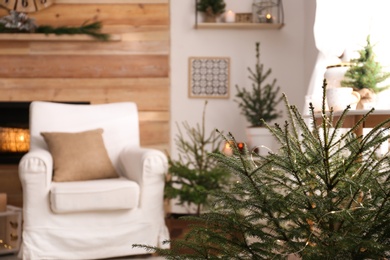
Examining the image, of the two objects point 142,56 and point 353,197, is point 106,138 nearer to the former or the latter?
point 142,56

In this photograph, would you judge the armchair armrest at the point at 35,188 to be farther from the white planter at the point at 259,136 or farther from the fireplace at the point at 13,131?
the white planter at the point at 259,136

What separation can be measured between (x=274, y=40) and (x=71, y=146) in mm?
2518

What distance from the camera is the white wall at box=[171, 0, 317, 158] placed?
5.95 m

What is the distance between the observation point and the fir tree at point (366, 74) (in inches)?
131

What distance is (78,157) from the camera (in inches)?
165

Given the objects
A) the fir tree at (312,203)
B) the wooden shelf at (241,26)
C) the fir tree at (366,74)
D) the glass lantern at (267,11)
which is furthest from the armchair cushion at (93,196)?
the fir tree at (312,203)

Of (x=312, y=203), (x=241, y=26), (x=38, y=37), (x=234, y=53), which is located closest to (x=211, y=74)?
(x=234, y=53)

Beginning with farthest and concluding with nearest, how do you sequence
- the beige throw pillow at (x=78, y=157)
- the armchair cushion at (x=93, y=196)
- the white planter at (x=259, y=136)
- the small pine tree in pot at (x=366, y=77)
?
1. the white planter at (x=259, y=136)
2. the beige throw pillow at (x=78, y=157)
3. the armchair cushion at (x=93, y=196)
4. the small pine tree in pot at (x=366, y=77)

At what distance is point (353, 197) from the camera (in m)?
0.85

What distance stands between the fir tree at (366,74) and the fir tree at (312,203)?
8.16ft

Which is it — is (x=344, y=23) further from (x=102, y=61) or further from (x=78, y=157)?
(x=102, y=61)

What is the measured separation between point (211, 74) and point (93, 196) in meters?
2.41

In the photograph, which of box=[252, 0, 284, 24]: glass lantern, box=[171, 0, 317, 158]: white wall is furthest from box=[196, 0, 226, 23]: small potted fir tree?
box=[252, 0, 284, 24]: glass lantern

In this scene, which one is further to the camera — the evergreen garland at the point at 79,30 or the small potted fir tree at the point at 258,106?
the evergreen garland at the point at 79,30
